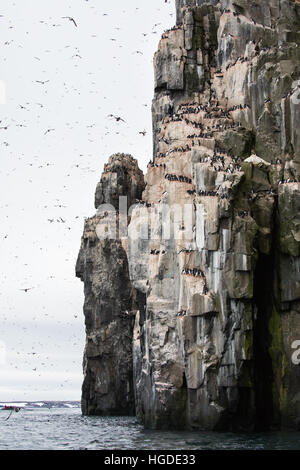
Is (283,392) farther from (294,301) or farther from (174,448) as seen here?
(174,448)

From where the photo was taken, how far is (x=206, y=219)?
6444 cm

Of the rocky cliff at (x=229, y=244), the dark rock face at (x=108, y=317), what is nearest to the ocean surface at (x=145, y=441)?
the rocky cliff at (x=229, y=244)

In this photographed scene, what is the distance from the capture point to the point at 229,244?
63656 mm

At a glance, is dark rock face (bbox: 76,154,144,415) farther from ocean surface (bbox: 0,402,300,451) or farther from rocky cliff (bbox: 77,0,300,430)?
ocean surface (bbox: 0,402,300,451)

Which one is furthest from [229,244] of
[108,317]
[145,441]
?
[108,317]

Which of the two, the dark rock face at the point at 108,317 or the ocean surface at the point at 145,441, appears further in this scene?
the dark rock face at the point at 108,317

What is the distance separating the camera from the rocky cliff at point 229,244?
208 ft

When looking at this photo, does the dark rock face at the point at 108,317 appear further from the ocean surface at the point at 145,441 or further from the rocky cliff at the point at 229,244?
the ocean surface at the point at 145,441

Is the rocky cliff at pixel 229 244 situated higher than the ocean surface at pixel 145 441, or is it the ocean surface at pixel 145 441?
the rocky cliff at pixel 229 244

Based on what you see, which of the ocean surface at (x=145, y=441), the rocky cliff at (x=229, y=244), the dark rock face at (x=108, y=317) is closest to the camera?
the ocean surface at (x=145, y=441)

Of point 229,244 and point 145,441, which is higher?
point 229,244

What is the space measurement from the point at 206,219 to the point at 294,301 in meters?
9.49

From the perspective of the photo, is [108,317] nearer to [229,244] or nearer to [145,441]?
[229,244]

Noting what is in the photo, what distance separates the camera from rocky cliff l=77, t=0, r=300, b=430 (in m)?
63.3
